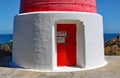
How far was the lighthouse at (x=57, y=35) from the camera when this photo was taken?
8391mm

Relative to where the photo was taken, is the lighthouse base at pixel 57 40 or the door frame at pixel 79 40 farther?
the door frame at pixel 79 40

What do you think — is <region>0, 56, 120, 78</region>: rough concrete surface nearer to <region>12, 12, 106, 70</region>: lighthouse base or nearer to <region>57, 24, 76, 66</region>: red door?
<region>12, 12, 106, 70</region>: lighthouse base

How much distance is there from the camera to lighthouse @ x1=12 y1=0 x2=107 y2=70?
839cm

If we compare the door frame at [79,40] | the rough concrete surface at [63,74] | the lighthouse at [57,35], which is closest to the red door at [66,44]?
the lighthouse at [57,35]

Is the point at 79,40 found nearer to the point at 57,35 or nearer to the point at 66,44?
the point at 66,44

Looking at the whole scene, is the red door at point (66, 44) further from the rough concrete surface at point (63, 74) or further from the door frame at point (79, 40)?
the rough concrete surface at point (63, 74)

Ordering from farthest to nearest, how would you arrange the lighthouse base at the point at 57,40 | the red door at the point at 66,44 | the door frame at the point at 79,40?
the red door at the point at 66,44 → the door frame at the point at 79,40 → the lighthouse base at the point at 57,40

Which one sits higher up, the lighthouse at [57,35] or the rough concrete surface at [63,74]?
the lighthouse at [57,35]

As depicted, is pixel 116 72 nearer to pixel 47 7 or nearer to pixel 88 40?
pixel 88 40

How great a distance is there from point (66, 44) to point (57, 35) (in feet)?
1.76

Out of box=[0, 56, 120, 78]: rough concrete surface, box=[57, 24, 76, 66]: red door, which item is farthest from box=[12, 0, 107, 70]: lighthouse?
box=[0, 56, 120, 78]: rough concrete surface

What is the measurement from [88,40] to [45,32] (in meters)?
1.70

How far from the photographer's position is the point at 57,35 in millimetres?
9000

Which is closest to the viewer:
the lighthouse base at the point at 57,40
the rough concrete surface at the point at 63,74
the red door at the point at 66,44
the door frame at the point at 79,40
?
the rough concrete surface at the point at 63,74
